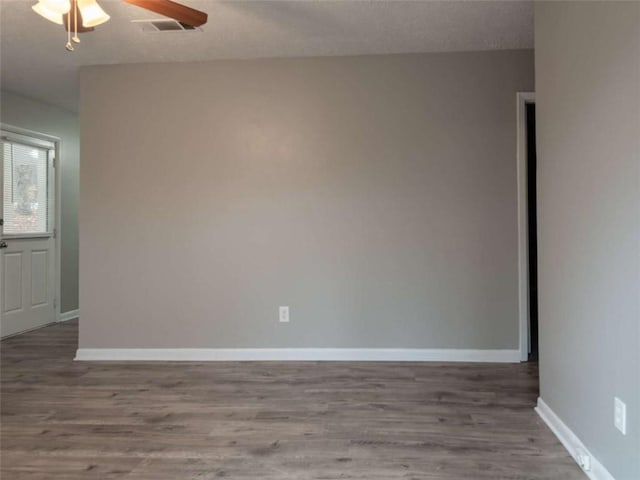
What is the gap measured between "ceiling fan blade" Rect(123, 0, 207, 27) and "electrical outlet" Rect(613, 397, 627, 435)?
8.01 feet

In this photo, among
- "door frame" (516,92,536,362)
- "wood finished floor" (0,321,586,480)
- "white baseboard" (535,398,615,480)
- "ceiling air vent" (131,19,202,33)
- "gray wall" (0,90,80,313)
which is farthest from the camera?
"gray wall" (0,90,80,313)

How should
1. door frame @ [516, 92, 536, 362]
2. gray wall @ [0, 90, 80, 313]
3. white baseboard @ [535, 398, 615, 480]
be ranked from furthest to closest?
gray wall @ [0, 90, 80, 313]
door frame @ [516, 92, 536, 362]
white baseboard @ [535, 398, 615, 480]

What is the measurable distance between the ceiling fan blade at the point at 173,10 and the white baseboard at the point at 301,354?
7.90 ft

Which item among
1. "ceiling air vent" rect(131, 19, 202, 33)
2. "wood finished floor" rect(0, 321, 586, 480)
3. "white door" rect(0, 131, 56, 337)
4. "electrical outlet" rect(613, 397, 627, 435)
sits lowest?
"wood finished floor" rect(0, 321, 586, 480)

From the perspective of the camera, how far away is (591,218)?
6.16 feet

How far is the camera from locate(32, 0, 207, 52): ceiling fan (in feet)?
6.60

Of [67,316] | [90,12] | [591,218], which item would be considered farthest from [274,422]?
[67,316]

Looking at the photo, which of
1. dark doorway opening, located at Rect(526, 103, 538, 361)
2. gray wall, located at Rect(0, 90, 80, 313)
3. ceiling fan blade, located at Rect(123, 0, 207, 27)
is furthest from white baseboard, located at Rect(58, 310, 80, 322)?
dark doorway opening, located at Rect(526, 103, 538, 361)

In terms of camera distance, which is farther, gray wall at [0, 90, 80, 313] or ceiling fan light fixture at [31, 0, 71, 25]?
gray wall at [0, 90, 80, 313]

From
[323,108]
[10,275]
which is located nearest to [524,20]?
[323,108]

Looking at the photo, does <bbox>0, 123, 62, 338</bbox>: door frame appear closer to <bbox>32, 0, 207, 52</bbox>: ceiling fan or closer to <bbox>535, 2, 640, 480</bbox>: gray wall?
<bbox>32, 0, 207, 52</bbox>: ceiling fan

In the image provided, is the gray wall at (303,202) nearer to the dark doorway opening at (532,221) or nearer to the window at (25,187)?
the dark doorway opening at (532,221)

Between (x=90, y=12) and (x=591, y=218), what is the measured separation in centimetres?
243

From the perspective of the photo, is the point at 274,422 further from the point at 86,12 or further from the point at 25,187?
the point at 25,187
